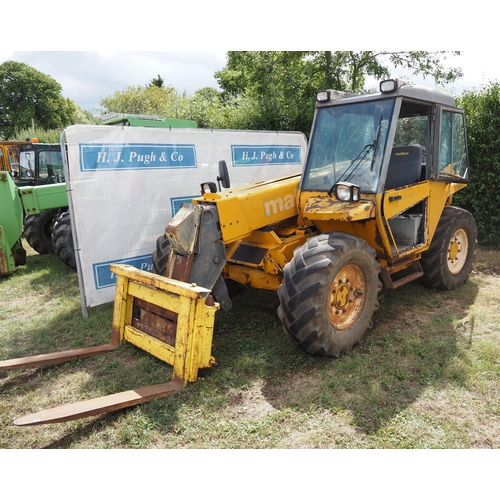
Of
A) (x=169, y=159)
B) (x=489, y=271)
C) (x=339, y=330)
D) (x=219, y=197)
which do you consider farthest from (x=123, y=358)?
(x=489, y=271)

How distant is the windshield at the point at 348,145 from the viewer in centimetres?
433

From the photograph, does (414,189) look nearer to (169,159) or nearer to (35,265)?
(169,159)

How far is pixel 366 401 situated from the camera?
3371 mm

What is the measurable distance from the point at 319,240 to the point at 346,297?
622 millimetres

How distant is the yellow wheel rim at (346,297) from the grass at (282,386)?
33cm

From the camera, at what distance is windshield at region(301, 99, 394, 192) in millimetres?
4334

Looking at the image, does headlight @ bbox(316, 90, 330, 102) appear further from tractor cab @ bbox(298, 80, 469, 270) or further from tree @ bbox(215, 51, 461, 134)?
tree @ bbox(215, 51, 461, 134)

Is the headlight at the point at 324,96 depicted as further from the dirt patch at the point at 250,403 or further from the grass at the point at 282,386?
the dirt patch at the point at 250,403

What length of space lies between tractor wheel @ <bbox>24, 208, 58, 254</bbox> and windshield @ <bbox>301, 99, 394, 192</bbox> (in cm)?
637

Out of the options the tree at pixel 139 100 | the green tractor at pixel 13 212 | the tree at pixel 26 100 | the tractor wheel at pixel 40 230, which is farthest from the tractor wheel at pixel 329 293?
the tree at pixel 26 100

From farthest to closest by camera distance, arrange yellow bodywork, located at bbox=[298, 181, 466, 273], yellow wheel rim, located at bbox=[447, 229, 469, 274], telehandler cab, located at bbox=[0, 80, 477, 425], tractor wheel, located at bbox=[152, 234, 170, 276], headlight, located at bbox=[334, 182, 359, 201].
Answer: yellow wheel rim, located at bbox=[447, 229, 469, 274] < tractor wheel, located at bbox=[152, 234, 170, 276] < yellow bodywork, located at bbox=[298, 181, 466, 273] < headlight, located at bbox=[334, 182, 359, 201] < telehandler cab, located at bbox=[0, 80, 477, 425]

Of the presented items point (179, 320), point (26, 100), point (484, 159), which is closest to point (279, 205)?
point (179, 320)

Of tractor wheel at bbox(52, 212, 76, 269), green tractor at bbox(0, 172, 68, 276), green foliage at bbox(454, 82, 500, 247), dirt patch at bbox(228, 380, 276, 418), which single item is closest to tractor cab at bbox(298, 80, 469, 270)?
dirt patch at bbox(228, 380, 276, 418)

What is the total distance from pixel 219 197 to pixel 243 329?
154cm
